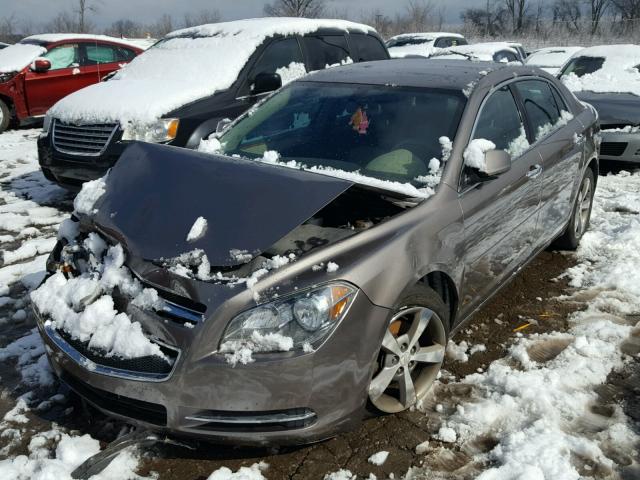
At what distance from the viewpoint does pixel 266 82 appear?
19.2 ft

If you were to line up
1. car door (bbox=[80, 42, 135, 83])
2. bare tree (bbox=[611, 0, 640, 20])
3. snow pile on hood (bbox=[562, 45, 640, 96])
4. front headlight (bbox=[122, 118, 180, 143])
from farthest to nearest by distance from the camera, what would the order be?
bare tree (bbox=[611, 0, 640, 20]) → car door (bbox=[80, 42, 135, 83]) → snow pile on hood (bbox=[562, 45, 640, 96]) → front headlight (bbox=[122, 118, 180, 143])

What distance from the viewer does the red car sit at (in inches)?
393

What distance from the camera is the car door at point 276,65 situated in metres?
5.95

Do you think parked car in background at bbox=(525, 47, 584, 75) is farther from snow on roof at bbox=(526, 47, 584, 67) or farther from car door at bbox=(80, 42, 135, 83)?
car door at bbox=(80, 42, 135, 83)

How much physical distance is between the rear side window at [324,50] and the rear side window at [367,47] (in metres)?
0.20

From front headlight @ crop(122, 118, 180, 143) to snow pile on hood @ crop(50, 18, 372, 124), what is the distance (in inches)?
2.3

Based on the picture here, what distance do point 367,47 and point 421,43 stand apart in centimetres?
1079

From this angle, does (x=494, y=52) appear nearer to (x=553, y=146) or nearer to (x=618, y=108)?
Answer: (x=618, y=108)

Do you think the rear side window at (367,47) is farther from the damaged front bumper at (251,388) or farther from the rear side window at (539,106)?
the damaged front bumper at (251,388)

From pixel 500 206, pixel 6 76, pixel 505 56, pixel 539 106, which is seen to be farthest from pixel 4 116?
pixel 505 56

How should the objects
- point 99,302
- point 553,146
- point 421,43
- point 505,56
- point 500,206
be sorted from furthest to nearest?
point 421,43 → point 505,56 → point 553,146 → point 500,206 → point 99,302

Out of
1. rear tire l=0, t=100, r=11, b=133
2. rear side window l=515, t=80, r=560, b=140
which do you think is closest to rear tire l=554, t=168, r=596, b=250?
rear side window l=515, t=80, r=560, b=140

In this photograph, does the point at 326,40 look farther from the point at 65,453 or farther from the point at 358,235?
the point at 65,453

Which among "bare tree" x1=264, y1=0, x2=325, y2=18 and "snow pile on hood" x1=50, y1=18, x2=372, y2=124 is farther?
"bare tree" x1=264, y1=0, x2=325, y2=18
